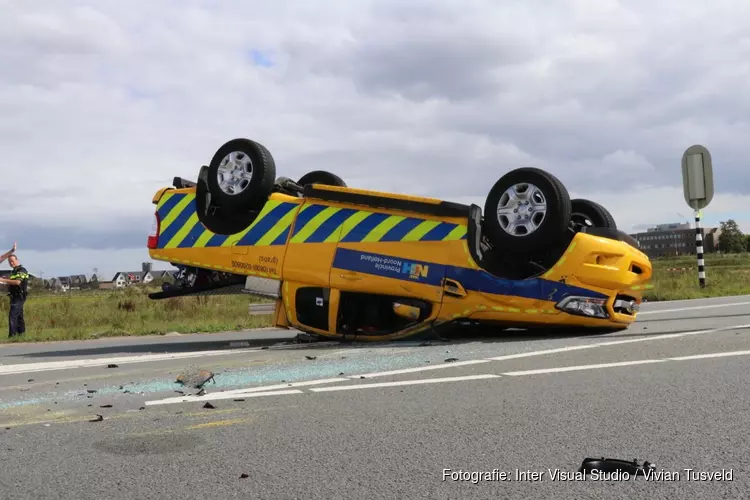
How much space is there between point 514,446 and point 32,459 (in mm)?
2182

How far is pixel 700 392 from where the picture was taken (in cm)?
385

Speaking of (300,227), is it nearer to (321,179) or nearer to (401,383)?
(321,179)

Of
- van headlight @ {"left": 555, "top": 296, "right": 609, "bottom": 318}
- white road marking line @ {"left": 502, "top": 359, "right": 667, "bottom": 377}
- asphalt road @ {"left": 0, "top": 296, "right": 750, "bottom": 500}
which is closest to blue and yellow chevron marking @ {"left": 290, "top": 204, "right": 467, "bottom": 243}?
van headlight @ {"left": 555, "top": 296, "right": 609, "bottom": 318}

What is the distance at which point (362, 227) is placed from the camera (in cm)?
703

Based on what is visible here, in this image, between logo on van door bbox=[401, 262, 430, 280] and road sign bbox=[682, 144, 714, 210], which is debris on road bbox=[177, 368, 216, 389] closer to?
logo on van door bbox=[401, 262, 430, 280]

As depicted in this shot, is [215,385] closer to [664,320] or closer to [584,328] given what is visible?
[584,328]

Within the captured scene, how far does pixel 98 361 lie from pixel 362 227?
2928 mm

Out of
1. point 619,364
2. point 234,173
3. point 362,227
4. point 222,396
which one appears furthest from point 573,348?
point 234,173

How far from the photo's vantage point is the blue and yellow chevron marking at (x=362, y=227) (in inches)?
265

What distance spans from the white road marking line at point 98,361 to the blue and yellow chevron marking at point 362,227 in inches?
Answer: 54.1

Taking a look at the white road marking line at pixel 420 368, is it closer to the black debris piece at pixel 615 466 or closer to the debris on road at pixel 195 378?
the debris on road at pixel 195 378

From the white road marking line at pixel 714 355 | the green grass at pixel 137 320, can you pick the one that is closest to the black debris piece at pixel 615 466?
the white road marking line at pixel 714 355

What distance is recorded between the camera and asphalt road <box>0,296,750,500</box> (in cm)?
264

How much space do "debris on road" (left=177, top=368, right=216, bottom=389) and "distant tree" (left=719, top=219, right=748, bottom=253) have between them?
108 m
